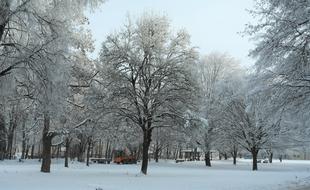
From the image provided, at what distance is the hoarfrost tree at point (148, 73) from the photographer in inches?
1133

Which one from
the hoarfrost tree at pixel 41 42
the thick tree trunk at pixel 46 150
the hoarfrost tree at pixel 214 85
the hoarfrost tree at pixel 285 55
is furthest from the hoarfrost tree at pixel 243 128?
the hoarfrost tree at pixel 41 42

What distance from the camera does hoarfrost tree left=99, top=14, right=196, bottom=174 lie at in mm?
28766

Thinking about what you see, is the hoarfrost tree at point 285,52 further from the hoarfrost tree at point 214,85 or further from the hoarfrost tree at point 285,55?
the hoarfrost tree at point 214,85

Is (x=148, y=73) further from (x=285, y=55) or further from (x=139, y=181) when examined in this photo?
(x=285, y=55)

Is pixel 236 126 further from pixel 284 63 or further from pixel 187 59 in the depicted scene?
pixel 284 63

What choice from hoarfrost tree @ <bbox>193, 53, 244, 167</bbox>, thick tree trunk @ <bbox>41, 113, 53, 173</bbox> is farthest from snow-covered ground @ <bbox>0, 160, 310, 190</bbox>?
hoarfrost tree @ <bbox>193, 53, 244, 167</bbox>

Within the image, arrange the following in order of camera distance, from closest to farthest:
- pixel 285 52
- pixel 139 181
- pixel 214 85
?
pixel 285 52 → pixel 139 181 → pixel 214 85

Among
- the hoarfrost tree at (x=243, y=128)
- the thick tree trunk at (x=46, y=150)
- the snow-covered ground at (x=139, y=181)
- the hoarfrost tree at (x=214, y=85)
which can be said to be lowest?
the snow-covered ground at (x=139, y=181)

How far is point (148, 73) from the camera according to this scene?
29.9 metres

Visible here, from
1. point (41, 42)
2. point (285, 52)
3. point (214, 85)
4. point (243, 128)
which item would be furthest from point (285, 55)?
point (214, 85)

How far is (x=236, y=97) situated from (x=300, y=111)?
89.0 feet

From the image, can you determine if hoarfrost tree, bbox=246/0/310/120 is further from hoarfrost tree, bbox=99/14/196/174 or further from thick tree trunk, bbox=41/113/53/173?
thick tree trunk, bbox=41/113/53/173

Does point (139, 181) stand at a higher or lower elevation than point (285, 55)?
lower

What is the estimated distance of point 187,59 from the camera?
29344mm
